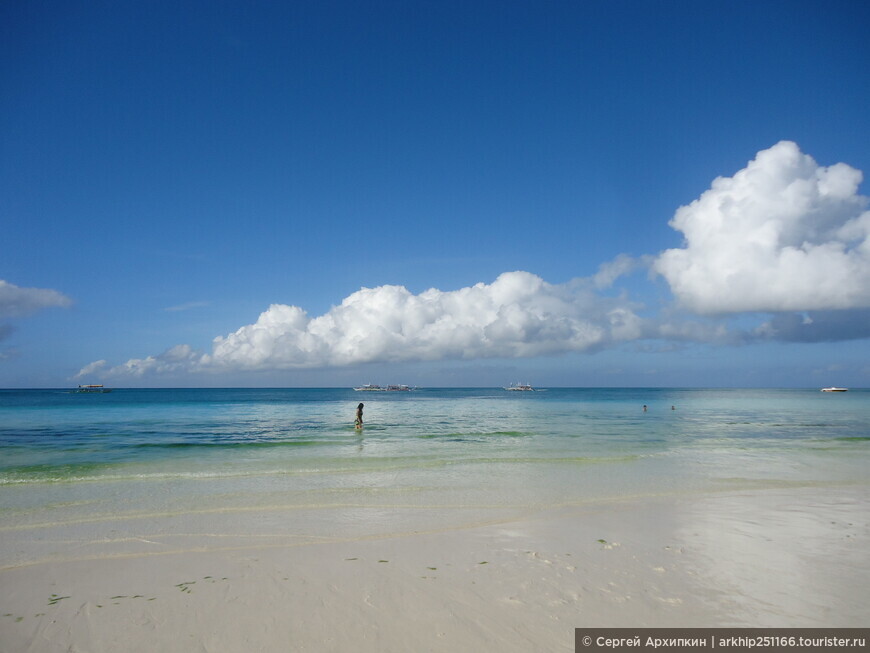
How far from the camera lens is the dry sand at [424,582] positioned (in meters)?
6.30

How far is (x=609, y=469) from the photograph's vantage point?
64.0 ft

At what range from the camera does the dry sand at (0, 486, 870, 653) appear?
6301mm

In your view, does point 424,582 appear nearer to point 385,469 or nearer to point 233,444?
point 385,469

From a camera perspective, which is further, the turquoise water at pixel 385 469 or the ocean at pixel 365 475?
the turquoise water at pixel 385 469

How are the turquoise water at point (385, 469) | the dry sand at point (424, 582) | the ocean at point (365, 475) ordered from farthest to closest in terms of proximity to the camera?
the turquoise water at point (385, 469) < the ocean at point (365, 475) < the dry sand at point (424, 582)

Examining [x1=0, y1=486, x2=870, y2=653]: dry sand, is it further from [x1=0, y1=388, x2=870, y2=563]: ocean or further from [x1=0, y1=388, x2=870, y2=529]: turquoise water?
[x1=0, y1=388, x2=870, y2=529]: turquoise water

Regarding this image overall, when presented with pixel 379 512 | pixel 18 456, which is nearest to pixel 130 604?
pixel 379 512

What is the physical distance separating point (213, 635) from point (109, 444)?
28918mm

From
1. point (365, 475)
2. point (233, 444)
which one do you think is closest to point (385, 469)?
point (365, 475)

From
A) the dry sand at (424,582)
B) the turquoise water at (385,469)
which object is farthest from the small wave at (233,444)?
the dry sand at (424,582)

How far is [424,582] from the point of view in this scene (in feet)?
25.7

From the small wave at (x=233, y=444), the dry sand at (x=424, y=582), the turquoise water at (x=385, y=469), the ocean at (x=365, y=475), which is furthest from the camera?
the small wave at (x=233, y=444)

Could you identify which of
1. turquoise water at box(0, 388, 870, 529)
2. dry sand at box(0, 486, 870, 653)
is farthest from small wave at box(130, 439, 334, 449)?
dry sand at box(0, 486, 870, 653)

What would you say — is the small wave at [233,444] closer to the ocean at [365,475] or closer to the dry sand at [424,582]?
the ocean at [365,475]
